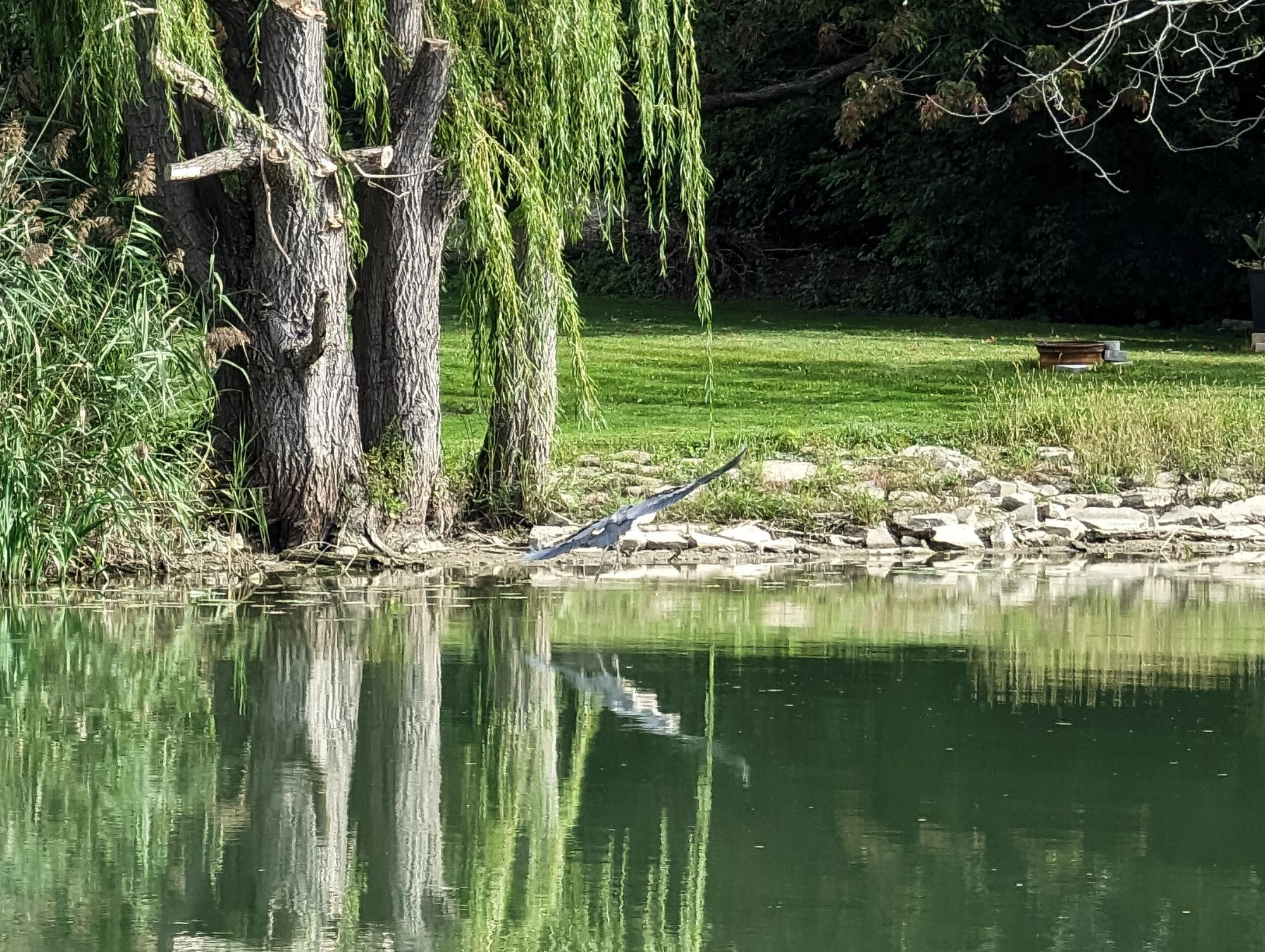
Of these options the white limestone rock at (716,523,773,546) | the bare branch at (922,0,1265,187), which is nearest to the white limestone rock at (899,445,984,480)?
the white limestone rock at (716,523,773,546)

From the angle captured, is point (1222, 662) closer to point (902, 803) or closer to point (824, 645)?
point (824, 645)

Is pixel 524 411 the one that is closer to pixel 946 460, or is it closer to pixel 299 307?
pixel 299 307

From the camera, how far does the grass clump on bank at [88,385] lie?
1029 centimetres

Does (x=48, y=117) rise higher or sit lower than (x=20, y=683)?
higher


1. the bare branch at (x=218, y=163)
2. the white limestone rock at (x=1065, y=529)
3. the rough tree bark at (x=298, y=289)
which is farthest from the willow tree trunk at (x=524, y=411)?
the white limestone rock at (x=1065, y=529)

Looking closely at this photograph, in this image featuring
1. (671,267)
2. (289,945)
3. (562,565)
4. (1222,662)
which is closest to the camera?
(289,945)

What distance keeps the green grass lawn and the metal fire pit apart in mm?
241

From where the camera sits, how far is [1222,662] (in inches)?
338

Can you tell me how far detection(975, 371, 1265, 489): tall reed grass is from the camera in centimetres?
1387

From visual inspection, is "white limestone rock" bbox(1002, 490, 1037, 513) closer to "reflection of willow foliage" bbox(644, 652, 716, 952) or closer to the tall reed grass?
the tall reed grass

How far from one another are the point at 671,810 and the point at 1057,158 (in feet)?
84.9

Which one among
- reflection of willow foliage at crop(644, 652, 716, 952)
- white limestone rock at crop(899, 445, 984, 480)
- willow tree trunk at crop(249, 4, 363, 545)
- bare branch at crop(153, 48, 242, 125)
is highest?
bare branch at crop(153, 48, 242, 125)

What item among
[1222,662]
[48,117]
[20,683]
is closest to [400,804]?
[20,683]

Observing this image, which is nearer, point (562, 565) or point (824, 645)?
point (824, 645)
